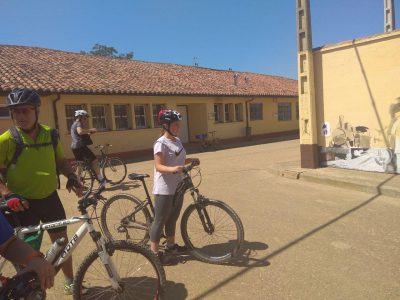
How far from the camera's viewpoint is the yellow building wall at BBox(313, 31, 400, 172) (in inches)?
300

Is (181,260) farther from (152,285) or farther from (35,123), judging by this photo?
(35,123)

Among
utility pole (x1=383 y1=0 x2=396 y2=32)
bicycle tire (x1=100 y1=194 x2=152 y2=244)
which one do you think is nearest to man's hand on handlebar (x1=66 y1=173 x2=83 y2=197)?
bicycle tire (x1=100 y1=194 x2=152 y2=244)

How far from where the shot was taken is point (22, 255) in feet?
5.55

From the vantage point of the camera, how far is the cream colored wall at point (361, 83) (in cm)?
762

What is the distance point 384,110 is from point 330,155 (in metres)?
1.70

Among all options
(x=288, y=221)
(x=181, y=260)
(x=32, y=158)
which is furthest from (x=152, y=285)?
(x=288, y=221)

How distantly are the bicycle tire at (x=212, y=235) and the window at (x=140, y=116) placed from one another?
42.2ft

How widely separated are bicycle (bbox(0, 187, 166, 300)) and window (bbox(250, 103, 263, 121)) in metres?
19.9

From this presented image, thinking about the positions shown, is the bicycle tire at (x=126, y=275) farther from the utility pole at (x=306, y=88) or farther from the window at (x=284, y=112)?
the window at (x=284, y=112)

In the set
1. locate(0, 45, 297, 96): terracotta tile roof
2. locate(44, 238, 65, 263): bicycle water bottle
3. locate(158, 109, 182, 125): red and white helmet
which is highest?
locate(0, 45, 297, 96): terracotta tile roof

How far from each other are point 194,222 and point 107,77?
14.1 m

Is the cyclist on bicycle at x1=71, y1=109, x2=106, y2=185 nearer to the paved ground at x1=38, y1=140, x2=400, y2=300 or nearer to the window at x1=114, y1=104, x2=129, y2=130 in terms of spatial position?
the paved ground at x1=38, y1=140, x2=400, y2=300

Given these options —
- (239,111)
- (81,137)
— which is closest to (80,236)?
(81,137)

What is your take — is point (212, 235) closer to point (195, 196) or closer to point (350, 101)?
point (195, 196)
